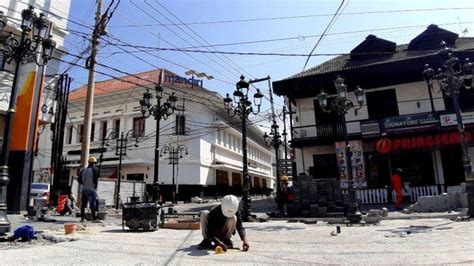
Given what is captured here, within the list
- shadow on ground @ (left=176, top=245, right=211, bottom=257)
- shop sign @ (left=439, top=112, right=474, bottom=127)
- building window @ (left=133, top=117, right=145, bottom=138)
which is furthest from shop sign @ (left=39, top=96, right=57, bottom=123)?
shop sign @ (left=439, top=112, right=474, bottom=127)

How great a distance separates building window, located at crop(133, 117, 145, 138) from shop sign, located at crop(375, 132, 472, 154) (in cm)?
2040

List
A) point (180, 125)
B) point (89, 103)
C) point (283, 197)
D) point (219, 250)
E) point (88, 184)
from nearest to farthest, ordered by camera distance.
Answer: point (219, 250) → point (88, 184) → point (283, 197) → point (89, 103) → point (180, 125)

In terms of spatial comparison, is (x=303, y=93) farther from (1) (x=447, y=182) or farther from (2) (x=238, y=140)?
(2) (x=238, y=140)

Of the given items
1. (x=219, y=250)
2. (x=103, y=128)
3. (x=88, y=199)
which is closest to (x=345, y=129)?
(x=219, y=250)

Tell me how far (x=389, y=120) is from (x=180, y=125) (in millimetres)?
18753

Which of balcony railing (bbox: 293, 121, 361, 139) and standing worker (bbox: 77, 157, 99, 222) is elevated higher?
balcony railing (bbox: 293, 121, 361, 139)

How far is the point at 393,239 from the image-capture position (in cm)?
635

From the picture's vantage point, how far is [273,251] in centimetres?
532

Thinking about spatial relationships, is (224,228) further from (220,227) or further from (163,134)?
(163,134)

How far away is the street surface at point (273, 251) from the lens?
4449 mm

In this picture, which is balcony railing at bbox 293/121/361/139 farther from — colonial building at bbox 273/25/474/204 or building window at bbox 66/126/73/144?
building window at bbox 66/126/73/144

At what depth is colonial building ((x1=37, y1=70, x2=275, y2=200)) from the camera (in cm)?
2922

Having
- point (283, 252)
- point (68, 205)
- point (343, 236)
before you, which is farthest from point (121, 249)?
point (68, 205)

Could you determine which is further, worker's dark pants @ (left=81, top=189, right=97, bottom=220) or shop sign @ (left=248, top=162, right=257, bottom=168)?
shop sign @ (left=248, top=162, right=257, bottom=168)
